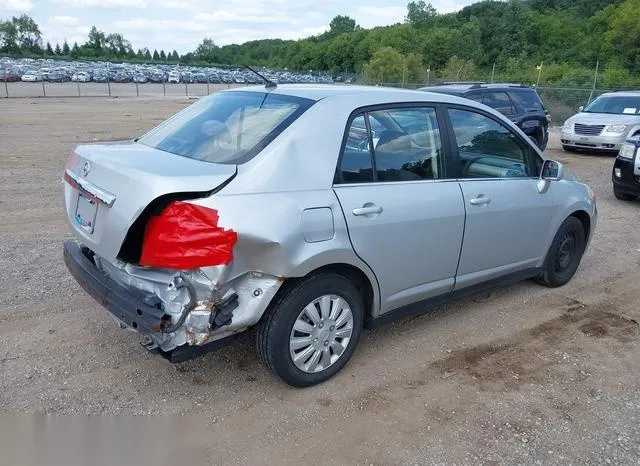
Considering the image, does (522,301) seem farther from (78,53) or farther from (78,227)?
(78,53)

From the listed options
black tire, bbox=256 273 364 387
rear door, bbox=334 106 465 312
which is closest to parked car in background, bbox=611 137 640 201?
rear door, bbox=334 106 465 312

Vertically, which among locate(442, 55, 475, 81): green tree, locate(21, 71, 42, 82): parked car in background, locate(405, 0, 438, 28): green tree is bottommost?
locate(21, 71, 42, 82): parked car in background

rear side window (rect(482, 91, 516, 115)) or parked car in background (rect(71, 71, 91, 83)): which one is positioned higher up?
rear side window (rect(482, 91, 516, 115))

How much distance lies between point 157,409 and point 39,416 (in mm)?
619

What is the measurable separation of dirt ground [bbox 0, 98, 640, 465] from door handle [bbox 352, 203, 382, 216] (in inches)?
41.9

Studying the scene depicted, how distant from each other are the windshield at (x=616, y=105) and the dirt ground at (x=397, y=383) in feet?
35.3

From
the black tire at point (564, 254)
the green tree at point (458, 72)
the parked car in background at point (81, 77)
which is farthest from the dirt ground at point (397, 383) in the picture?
A: the parked car in background at point (81, 77)

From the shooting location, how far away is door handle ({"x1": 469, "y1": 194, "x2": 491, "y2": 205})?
3.84 meters

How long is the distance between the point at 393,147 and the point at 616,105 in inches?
523

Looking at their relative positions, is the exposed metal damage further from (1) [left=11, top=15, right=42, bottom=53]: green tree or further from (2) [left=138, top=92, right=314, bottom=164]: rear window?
(1) [left=11, top=15, right=42, bottom=53]: green tree

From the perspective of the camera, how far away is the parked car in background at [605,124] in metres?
13.4

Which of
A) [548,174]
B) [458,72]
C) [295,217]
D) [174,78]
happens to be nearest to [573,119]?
[548,174]

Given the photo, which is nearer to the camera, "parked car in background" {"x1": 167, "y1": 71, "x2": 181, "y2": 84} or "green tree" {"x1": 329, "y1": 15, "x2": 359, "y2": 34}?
"parked car in background" {"x1": 167, "y1": 71, "x2": 181, "y2": 84}

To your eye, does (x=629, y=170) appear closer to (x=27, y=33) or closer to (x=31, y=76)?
(x=31, y=76)
